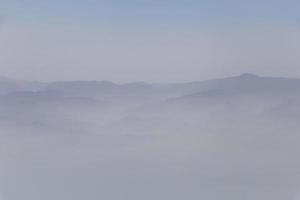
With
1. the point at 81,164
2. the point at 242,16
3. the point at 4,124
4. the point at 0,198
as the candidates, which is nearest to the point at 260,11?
the point at 242,16

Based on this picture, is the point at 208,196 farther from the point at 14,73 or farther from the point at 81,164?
the point at 14,73

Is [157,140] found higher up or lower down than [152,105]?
lower down

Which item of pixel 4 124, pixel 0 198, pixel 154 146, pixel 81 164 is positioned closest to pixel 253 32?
pixel 154 146

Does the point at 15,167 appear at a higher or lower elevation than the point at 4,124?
lower

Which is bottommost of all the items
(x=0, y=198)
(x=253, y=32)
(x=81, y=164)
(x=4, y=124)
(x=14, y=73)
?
(x=0, y=198)

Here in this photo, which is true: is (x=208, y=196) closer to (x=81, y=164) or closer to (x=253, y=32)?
(x=81, y=164)

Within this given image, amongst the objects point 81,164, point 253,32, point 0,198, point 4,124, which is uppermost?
point 253,32
